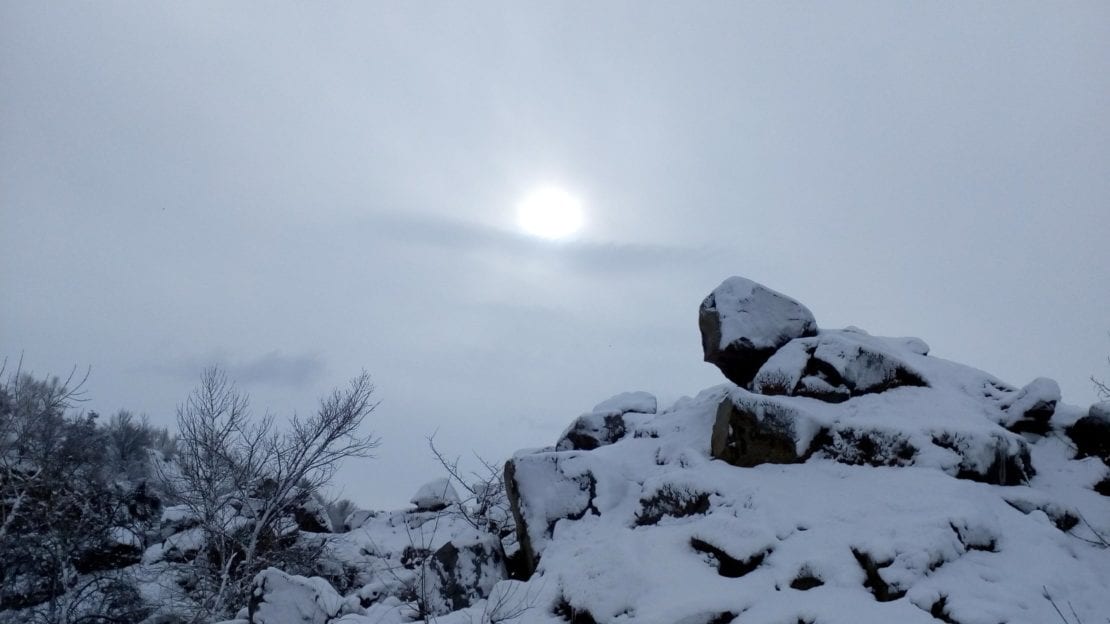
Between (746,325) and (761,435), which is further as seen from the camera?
(746,325)

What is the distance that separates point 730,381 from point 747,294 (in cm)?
212

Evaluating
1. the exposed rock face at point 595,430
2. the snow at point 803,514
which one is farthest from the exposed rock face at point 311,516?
the exposed rock face at point 595,430

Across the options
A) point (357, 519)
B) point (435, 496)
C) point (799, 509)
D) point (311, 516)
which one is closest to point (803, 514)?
point (799, 509)

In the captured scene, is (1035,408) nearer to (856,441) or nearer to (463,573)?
(856,441)

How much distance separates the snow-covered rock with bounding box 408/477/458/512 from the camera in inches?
976

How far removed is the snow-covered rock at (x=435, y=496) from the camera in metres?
24.8

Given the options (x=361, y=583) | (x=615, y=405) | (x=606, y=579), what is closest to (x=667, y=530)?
(x=606, y=579)

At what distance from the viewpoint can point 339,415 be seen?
2150cm

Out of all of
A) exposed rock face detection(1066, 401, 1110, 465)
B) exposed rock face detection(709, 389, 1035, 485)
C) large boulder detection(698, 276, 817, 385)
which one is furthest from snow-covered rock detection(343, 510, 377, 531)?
exposed rock face detection(1066, 401, 1110, 465)

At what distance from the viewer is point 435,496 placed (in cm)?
2495

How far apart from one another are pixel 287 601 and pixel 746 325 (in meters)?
10.6

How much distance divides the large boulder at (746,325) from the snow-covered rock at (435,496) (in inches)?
516

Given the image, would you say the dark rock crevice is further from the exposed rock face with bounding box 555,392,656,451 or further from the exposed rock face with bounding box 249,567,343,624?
the exposed rock face with bounding box 249,567,343,624

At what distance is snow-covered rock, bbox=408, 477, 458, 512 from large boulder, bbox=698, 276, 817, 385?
13.1 m
